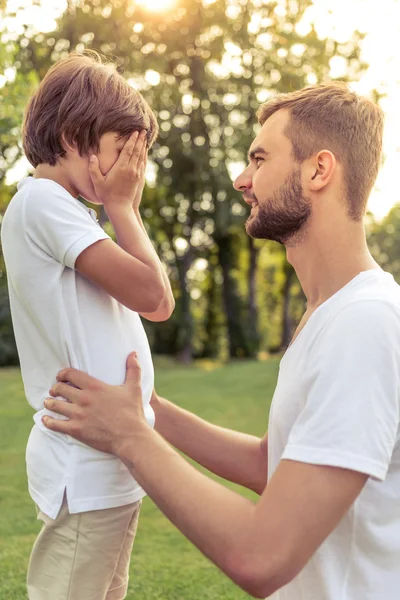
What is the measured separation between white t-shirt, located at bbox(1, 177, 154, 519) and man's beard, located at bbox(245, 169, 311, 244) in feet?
1.54

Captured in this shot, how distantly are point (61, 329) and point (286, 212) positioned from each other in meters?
0.78

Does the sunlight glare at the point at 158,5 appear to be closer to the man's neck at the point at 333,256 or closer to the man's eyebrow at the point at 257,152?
the man's eyebrow at the point at 257,152

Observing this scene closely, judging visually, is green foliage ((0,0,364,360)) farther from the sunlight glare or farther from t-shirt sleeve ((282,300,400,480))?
t-shirt sleeve ((282,300,400,480))

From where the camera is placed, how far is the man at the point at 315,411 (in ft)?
5.31

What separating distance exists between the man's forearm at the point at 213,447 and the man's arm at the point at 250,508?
684 millimetres

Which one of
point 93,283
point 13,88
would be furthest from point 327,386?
point 13,88

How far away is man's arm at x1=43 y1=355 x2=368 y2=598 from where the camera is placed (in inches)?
62.9

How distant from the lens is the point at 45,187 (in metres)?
2.30

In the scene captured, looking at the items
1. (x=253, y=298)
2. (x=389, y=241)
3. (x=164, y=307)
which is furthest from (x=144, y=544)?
(x=389, y=241)

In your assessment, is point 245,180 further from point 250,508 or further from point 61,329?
point 250,508

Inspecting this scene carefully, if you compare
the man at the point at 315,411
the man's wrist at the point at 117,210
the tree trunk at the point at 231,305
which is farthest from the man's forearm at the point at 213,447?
the tree trunk at the point at 231,305

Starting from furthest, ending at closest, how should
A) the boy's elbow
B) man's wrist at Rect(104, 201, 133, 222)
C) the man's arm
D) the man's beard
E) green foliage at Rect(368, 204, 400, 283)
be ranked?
green foliage at Rect(368, 204, 400, 283) → man's wrist at Rect(104, 201, 133, 222) → the boy's elbow → the man's beard → the man's arm

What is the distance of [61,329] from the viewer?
87.2 inches

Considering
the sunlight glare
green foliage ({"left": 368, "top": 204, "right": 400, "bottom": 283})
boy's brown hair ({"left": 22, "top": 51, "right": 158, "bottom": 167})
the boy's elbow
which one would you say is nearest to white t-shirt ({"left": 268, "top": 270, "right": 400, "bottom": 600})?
the boy's elbow
